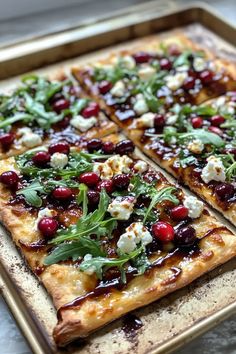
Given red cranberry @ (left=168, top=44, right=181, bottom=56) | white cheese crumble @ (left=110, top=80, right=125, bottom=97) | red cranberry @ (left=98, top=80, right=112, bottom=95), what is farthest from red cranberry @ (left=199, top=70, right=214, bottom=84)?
red cranberry @ (left=98, top=80, right=112, bottom=95)

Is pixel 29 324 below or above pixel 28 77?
below

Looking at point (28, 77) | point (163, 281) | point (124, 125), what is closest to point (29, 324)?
point (163, 281)

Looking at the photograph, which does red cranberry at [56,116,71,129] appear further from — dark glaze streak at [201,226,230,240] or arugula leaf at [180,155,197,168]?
dark glaze streak at [201,226,230,240]

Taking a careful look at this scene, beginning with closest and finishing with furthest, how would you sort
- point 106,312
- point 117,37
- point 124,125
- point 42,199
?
point 106,312
point 42,199
point 124,125
point 117,37

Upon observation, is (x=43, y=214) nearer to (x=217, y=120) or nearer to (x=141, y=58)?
(x=217, y=120)

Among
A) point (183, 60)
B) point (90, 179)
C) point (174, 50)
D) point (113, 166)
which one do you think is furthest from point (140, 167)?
point (174, 50)

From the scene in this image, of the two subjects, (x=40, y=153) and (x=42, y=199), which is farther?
(x=40, y=153)

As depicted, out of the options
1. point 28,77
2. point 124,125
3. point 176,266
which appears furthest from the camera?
point 28,77

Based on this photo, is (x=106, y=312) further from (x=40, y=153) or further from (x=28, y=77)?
(x=28, y=77)
